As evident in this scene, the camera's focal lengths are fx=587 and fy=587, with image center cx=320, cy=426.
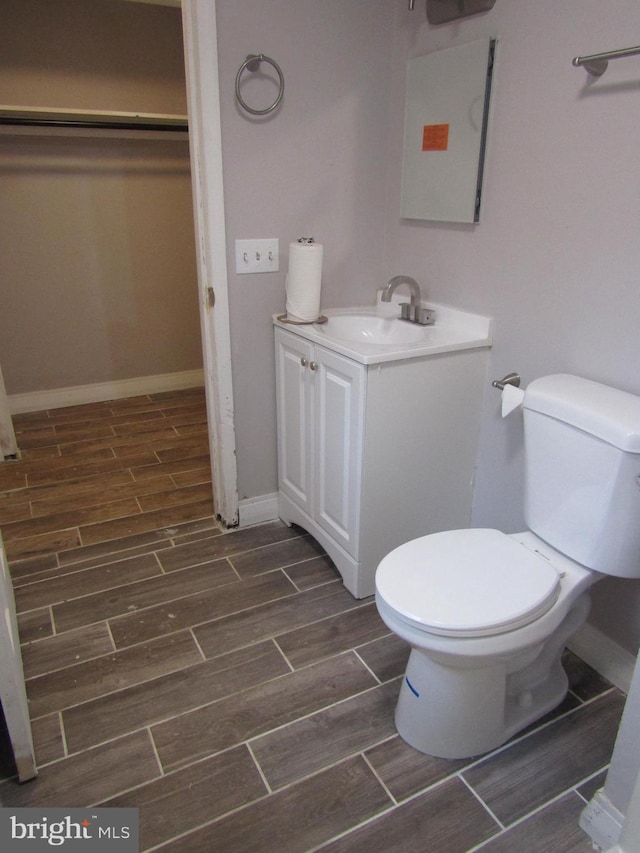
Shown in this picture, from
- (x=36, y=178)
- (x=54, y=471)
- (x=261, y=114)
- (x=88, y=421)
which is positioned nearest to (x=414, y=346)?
(x=261, y=114)

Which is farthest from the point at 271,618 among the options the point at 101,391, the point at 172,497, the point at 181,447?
the point at 101,391

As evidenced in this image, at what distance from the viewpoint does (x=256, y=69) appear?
1.90m

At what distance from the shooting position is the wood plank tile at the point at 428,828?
1256 millimetres

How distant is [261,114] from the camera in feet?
6.39

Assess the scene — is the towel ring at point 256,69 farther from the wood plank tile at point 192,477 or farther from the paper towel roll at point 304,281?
the wood plank tile at point 192,477

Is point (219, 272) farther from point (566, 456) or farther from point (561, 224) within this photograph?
point (566, 456)

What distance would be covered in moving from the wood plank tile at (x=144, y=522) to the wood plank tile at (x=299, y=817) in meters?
1.27

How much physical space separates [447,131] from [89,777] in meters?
2.10

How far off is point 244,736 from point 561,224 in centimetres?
160

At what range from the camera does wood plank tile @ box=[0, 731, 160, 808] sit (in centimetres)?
134

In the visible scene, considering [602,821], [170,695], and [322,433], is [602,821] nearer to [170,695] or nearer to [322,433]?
[170,695]

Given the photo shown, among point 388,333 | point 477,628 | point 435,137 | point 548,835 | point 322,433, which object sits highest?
point 435,137

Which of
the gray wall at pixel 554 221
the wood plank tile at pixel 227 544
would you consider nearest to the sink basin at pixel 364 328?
the gray wall at pixel 554 221

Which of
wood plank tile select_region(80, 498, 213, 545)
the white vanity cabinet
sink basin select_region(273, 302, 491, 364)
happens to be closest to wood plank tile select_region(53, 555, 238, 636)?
wood plank tile select_region(80, 498, 213, 545)
